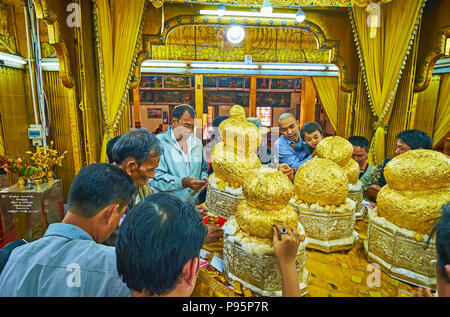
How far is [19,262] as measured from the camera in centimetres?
99

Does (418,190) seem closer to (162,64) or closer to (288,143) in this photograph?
(288,143)

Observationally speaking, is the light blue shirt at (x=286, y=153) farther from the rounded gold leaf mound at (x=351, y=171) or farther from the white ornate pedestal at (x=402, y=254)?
the white ornate pedestal at (x=402, y=254)

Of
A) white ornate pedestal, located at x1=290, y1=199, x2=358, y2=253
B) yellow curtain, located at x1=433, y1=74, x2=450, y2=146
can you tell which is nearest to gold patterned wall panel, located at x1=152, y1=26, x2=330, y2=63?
yellow curtain, located at x1=433, y1=74, x2=450, y2=146

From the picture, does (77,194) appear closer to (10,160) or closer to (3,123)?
(10,160)

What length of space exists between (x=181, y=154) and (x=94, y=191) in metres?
1.71

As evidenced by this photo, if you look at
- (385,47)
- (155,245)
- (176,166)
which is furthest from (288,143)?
(155,245)

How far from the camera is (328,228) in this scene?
1820 millimetres

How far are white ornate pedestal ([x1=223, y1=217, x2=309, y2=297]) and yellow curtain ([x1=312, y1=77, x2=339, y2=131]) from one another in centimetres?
592

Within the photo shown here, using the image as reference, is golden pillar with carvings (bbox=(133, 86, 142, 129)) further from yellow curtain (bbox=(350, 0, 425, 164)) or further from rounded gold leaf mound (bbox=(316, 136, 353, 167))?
rounded gold leaf mound (bbox=(316, 136, 353, 167))

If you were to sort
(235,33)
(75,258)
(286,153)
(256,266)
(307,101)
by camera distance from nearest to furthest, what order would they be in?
(75,258) < (256,266) < (286,153) < (235,33) < (307,101)

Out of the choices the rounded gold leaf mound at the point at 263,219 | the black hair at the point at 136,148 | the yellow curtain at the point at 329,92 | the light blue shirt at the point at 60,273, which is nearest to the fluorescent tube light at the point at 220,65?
the yellow curtain at the point at 329,92
